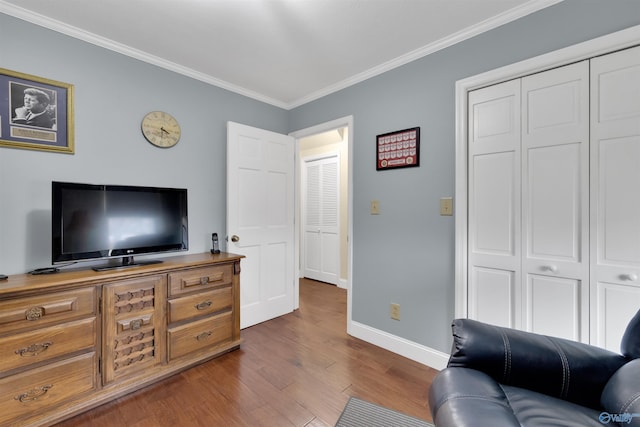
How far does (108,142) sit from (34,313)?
4.14 ft

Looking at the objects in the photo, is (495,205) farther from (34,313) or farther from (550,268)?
(34,313)

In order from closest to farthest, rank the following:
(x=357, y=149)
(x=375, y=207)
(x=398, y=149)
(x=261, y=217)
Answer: (x=398, y=149) → (x=375, y=207) → (x=357, y=149) → (x=261, y=217)

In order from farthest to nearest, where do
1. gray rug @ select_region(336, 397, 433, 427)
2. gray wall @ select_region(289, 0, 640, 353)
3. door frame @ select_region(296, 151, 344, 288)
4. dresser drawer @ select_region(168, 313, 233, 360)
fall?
1. door frame @ select_region(296, 151, 344, 288)
2. dresser drawer @ select_region(168, 313, 233, 360)
3. gray wall @ select_region(289, 0, 640, 353)
4. gray rug @ select_region(336, 397, 433, 427)

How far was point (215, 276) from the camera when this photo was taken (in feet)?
7.41

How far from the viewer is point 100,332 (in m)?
1.70

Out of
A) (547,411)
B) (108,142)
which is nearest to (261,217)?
(108,142)

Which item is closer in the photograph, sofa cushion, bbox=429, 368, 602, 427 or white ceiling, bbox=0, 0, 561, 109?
sofa cushion, bbox=429, 368, 602, 427

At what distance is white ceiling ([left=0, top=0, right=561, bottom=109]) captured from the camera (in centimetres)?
176

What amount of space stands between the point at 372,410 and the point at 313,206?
3.43m

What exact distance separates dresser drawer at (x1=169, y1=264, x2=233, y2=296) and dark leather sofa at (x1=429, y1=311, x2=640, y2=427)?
1.73 metres

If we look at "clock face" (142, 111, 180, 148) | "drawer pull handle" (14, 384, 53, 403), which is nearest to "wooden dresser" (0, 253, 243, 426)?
"drawer pull handle" (14, 384, 53, 403)

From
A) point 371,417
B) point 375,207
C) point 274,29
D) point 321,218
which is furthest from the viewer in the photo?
point 321,218

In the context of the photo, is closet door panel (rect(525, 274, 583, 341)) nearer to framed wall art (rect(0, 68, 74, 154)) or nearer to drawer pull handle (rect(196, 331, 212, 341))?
drawer pull handle (rect(196, 331, 212, 341))

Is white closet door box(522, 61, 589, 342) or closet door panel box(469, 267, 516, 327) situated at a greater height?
white closet door box(522, 61, 589, 342)
